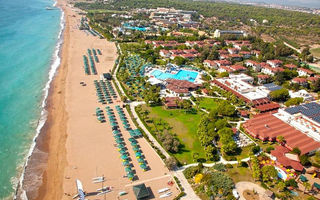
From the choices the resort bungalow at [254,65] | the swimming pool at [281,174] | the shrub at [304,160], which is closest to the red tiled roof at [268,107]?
the shrub at [304,160]

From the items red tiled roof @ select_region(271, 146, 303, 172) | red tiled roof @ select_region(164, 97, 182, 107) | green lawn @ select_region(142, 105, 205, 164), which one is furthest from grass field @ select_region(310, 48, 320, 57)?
red tiled roof @ select_region(271, 146, 303, 172)

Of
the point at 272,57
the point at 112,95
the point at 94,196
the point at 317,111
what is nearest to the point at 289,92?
the point at 317,111

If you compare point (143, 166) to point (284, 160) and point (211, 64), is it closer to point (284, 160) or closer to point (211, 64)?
point (284, 160)

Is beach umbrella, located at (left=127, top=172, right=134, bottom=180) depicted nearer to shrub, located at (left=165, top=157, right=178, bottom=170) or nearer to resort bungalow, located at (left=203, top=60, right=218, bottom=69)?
shrub, located at (left=165, top=157, right=178, bottom=170)

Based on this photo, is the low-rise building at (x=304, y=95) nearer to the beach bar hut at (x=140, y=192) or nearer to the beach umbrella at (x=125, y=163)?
the beach umbrella at (x=125, y=163)

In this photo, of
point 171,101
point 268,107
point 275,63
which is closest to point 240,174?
point 171,101

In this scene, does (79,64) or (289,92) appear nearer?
(289,92)

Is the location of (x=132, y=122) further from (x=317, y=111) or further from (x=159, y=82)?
(x=317, y=111)
